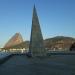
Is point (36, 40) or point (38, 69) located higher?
point (36, 40)

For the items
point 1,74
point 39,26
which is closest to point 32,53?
point 39,26

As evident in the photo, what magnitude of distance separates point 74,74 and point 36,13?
53.1 m

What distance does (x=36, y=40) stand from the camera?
86.1 meters

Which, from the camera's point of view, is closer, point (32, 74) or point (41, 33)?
point (32, 74)

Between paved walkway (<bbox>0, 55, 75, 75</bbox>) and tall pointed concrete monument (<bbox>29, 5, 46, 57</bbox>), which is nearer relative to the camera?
paved walkway (<bbox>0, 55, 75, 75</bbox>)

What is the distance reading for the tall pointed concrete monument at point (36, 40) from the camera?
8494 cm

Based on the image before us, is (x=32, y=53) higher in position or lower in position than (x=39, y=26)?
lower

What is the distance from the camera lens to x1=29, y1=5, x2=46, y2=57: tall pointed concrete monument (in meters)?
84.9

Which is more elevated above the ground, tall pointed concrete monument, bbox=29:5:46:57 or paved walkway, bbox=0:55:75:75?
tall pointed concrete monument, bbox=29:5:46:57

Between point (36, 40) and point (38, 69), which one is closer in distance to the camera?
point (38, 69)

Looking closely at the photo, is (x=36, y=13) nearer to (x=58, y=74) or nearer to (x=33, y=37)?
(x=33, y=37)

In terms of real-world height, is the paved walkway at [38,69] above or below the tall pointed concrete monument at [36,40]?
below

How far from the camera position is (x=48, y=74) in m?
33.7

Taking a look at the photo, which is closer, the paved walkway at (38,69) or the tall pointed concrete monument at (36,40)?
the paved walkway at (38,69)
